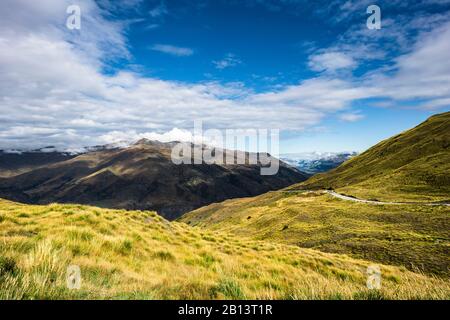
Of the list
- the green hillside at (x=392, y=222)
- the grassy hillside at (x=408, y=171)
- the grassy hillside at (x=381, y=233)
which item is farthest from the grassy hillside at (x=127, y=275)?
the grassy hillside at (x=408, y=171)

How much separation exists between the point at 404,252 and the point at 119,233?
37731 millimetres

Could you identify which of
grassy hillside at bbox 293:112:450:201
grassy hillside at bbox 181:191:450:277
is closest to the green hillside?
grassy hillside at bbox 181:191:450:277

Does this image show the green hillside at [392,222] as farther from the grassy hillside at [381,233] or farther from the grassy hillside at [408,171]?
the grassy hillside at [408,171]

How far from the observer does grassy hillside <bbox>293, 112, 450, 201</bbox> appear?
8738 cm

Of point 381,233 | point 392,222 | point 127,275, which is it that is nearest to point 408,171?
point 392,222

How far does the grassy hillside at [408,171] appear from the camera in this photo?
87.4 m

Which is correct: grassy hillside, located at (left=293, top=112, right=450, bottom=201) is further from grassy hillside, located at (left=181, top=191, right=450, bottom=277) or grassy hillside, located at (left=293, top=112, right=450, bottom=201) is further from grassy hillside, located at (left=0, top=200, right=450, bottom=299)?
grassy hillside, located at (left=0, top=200, right=450, bottom=299)

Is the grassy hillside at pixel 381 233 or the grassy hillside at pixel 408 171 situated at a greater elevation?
the grassy hillside at pixel 408 171

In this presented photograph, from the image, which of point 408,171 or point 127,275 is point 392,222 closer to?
point 127,275

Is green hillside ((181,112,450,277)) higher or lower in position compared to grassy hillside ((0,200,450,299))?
lower

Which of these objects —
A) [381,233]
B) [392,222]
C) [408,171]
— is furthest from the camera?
[408,171]

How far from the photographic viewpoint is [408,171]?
10788 cm

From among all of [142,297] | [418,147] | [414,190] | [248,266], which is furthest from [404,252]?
[418,147]
